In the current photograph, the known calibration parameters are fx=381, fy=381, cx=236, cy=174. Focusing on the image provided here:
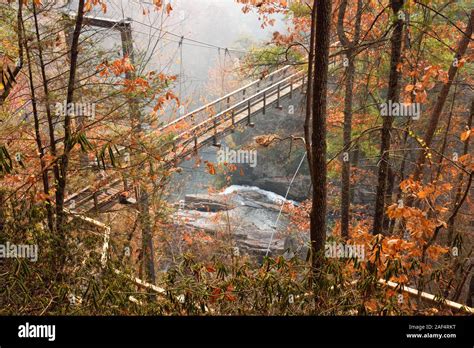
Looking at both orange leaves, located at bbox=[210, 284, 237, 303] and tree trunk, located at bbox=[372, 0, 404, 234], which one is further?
tree trunk, located at bbox=[372, 0, 404, 234]

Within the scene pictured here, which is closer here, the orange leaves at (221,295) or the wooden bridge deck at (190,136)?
the orange leaves at (221,295)

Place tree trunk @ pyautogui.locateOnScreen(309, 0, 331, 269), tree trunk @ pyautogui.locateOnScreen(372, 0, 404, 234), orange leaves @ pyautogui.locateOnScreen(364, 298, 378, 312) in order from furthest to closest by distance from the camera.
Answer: tree trunk @ pyautogui.locateOnScreen(372, 0, 404, 234) < tree trunk @ pyautogui.locateOnScreen(309, 0, 331, 269) < orange leaves @ pyautogui.locateOnScreen(364, 298, 378, 312)

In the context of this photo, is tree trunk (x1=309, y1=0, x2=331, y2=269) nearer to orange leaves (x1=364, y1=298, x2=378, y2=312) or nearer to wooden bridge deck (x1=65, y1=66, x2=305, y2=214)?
orange leaves (x1=364, y1=298, x2=378, y2=312)

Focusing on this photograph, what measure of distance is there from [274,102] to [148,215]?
587cm

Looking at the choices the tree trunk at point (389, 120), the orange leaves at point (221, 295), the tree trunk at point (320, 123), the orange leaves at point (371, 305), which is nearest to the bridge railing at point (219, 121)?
the tree trunk at point (389, 120)

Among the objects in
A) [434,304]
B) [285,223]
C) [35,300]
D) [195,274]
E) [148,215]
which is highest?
[195,274]

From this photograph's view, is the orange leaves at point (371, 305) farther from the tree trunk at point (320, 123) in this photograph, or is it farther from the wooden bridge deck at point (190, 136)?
the wooden bridge deck at point (190, 136)

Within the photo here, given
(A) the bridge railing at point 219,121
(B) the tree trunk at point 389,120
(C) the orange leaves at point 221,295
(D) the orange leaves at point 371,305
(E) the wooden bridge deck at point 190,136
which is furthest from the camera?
(A) the bridge railing at point 219,121

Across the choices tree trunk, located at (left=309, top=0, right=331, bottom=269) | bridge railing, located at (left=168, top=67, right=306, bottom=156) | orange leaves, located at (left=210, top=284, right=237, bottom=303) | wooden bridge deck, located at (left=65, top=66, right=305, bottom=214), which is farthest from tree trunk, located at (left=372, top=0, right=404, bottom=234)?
bridge railing, located at (left=168, top=67, right=306, bottom=156)

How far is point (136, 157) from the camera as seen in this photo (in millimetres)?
4922

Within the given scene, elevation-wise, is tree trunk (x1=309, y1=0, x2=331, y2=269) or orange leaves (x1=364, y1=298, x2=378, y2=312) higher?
tree trunk (x1=309, y1=0, x2=331, y2=269)
